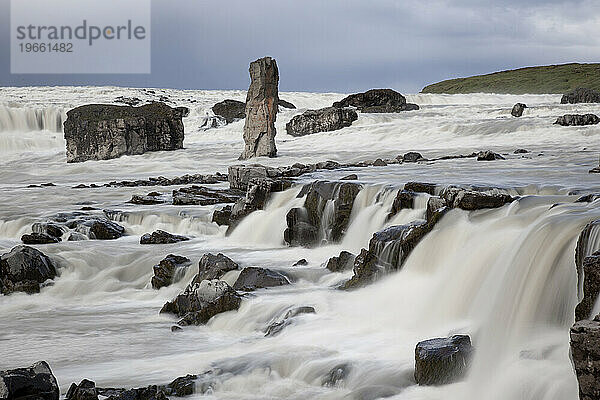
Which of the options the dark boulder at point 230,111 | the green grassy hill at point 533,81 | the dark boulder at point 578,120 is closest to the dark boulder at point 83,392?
the dark boulder at point 578,120

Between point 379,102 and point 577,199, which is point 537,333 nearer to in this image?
point 577,199

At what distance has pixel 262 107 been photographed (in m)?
27.2

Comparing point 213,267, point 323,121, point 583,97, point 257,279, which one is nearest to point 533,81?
point 583,97

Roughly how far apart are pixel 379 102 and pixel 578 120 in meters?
18.8

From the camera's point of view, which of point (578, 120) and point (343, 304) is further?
point (578, 120)

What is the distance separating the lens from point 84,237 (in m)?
13.7

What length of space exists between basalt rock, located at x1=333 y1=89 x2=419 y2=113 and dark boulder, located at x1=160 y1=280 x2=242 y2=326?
3483 cm

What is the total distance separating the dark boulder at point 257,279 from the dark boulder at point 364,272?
800 millimetres

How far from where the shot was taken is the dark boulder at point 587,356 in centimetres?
424

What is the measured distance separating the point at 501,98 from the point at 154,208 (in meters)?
42.0

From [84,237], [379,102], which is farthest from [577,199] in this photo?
[379,102]

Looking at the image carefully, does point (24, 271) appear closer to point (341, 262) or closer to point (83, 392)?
point (341, 262)

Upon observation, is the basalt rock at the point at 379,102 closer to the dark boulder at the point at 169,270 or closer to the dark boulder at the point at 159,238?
the dark boulder at the point at 159,238

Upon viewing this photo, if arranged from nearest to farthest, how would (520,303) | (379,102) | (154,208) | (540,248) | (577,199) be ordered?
(520,303)
(540,248)
(577,199)
(154,208)
(379,102)
